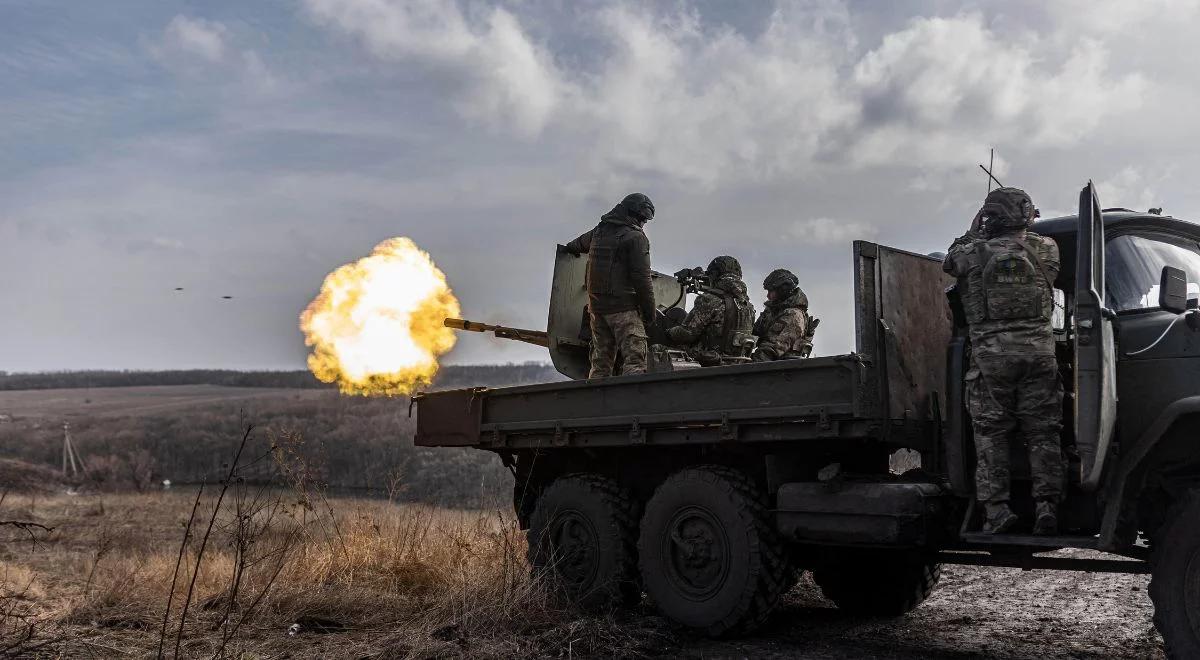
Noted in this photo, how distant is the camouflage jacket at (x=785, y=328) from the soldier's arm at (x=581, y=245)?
172 cm

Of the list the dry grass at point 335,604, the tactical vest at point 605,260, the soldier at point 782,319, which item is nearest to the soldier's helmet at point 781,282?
the soldier at point 782,319

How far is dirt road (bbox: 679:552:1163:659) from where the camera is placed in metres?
6.41

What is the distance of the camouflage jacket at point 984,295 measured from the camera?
18.7 ft

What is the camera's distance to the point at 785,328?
9.40m

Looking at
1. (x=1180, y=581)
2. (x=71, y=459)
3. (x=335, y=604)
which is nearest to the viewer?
(x=1180, y=581)

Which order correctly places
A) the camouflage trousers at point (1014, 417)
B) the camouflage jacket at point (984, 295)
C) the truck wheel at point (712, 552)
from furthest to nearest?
the truck wheel at point (712, 552) < the camouflage jacket at point (984, 295) < the camouflage trousers at point (1014, 417)

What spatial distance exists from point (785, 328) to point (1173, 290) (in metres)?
4.46

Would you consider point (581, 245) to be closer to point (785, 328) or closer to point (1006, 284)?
point (785, 328)

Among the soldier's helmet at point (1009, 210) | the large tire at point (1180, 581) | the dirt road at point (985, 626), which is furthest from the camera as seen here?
the dirt road at point (985, 626)

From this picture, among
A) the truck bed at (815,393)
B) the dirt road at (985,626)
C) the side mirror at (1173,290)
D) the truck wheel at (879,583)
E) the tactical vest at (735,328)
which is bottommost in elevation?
the dirt road at (985,626)

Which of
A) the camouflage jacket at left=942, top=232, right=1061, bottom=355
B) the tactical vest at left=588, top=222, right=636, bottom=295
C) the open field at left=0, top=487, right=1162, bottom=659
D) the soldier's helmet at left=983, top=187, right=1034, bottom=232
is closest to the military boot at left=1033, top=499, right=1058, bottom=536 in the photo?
the camouflage jacket at left=942, top=232, right=1061, bottom=355

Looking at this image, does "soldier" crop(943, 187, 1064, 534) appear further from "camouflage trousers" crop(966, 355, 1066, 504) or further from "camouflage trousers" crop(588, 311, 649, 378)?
"camouflage trousers" crop(588, 311, 649, 378)

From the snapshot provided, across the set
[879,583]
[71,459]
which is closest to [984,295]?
[879,583]

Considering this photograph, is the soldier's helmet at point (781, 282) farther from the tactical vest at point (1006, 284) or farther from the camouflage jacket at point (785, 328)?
the tactical vest at point (1006, 284)
